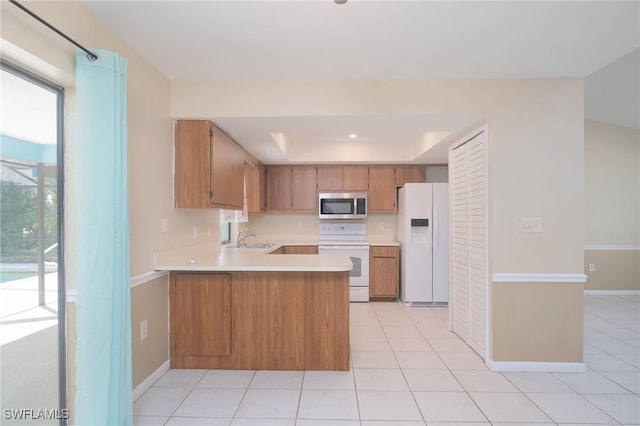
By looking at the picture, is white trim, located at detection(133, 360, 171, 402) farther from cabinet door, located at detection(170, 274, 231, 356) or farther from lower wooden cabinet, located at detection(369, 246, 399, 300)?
lower wooden cabinet, located at detection(369, 246, 399, 300)

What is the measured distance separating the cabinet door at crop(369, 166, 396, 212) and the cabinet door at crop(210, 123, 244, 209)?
7.19 feet

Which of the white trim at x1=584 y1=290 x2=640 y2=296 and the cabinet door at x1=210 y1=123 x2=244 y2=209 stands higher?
the cabinet door at x1=210 y1=123 x2=244 y2=209

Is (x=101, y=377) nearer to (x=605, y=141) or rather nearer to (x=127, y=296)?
(x=127, y=296)

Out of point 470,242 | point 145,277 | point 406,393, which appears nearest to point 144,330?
point 145,277

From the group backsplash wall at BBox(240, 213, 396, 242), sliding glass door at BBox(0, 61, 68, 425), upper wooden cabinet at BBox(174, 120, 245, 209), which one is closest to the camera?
sliding glass door at BBox(0, 61, 68, 425)

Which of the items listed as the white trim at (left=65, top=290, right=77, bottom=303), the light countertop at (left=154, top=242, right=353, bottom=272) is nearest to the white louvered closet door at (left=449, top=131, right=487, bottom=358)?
the light countertop at (left=154, top=242, right=353, bottom=272)

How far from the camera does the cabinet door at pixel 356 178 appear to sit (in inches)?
199

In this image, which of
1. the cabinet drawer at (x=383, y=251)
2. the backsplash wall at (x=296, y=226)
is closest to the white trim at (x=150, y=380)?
the backsplash wall at (x=296, y=226)

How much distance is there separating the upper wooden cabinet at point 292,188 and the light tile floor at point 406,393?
2.52 metres

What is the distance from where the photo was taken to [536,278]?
2.58 m

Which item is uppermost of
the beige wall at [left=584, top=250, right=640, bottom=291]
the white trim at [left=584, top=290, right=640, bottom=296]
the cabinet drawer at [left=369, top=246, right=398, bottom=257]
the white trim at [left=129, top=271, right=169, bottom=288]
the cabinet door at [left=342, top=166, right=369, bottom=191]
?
the cabinet door at [left=342, top=166, right=369, bottom=191]

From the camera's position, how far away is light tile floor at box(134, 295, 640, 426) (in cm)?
197

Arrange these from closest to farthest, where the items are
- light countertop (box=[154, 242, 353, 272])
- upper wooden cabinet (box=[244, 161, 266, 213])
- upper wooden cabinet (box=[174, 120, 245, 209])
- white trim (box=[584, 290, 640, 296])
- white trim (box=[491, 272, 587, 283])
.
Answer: light countertop (box=[154, 242, 353, 272]) → white trim (box=[491, 272, 587, 283]) → upper wooden cabinet (box=[174, 120, 245, 209]) → upper wooden cabinet (box=[244, 161, 266, 213]) → white trim (box=[584, 290, 640, 296])

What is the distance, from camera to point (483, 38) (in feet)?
6.60
